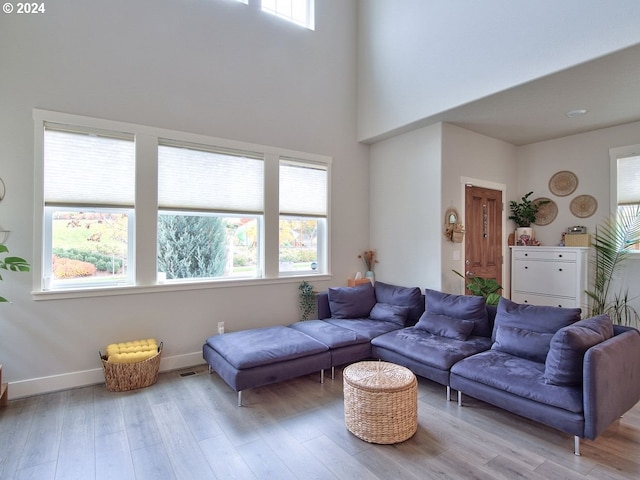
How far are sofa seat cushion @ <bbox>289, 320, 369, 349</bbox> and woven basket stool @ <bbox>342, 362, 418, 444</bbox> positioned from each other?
2.96 feet

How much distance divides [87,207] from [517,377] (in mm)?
3989

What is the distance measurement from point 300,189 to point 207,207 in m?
1.30

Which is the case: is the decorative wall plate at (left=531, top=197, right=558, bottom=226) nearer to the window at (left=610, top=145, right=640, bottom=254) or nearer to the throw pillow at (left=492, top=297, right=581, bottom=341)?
the window at (left=610, top=145, right=640, bottom=254)

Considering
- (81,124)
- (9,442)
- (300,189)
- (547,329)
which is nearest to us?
(9,442)

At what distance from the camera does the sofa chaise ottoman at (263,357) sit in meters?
2.88

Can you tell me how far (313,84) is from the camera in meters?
4.69

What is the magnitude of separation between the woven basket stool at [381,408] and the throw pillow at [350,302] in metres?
1.74

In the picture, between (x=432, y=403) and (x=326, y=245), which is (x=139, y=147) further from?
(x=432, y=403)

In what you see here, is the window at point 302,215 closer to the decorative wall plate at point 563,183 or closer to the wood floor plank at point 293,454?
the wood floor plank at point 293,454

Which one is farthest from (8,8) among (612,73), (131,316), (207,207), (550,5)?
(612,73)

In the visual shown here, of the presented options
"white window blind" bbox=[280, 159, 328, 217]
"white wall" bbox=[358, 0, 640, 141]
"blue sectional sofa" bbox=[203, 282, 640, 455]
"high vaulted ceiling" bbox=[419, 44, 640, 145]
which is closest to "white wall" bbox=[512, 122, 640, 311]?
A: "high vaulted ceiling" bbox=[419, 44, 640, 145]

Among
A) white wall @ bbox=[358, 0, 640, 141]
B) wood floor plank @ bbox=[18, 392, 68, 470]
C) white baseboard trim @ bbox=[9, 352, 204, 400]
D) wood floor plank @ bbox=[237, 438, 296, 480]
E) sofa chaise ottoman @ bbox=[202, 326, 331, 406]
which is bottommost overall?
wood floor plank @ bbox=[237, 438, 296, 480]

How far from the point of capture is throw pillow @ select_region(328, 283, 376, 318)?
429 cm

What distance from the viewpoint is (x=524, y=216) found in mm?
5250
